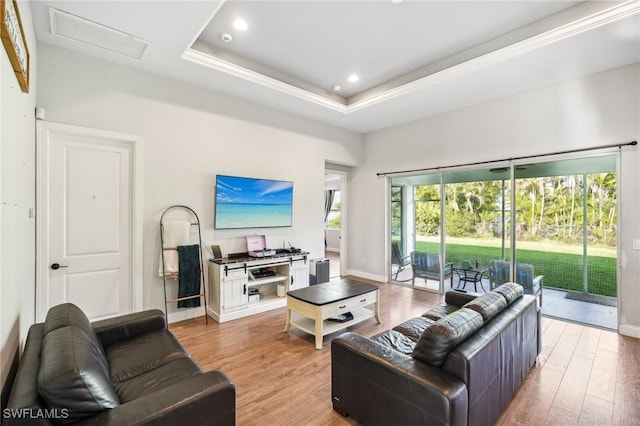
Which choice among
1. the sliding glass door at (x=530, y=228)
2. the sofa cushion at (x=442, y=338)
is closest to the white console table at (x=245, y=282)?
the sliding glass door at (x=530, y=228)

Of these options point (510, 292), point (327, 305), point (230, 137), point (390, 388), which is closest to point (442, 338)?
point (390, 388)

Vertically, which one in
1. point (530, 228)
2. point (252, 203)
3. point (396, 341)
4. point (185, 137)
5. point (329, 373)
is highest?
point (185, 137)

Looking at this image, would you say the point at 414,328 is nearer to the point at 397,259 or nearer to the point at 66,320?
the point at 66,320

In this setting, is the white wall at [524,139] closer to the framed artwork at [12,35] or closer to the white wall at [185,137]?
the white wall at [185,137]

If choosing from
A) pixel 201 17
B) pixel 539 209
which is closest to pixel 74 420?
pixel 201 17

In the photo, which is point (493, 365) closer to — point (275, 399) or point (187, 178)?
point (275, 399)

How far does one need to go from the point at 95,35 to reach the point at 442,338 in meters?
3.99

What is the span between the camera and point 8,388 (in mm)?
1428

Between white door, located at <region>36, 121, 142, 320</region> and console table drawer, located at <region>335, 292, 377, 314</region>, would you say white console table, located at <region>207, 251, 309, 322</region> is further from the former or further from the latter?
console table drawer, located at <region>335, 292, 377, 314</region>

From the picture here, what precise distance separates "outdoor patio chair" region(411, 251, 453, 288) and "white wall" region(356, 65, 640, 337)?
0.67 m

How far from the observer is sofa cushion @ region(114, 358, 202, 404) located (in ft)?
5.41

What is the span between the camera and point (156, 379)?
176cm

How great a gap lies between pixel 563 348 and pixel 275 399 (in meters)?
3.08

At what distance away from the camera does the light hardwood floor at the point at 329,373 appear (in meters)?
2.09
